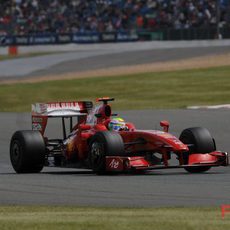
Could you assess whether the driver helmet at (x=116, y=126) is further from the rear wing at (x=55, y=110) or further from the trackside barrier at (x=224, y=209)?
the trackside barrier at (x=224, y=209)

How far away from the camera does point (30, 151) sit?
1438cm

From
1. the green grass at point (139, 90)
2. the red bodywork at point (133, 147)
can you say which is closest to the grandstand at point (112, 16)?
the green grass at point (139, 90)

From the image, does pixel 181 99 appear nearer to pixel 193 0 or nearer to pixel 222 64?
pixel 222 64

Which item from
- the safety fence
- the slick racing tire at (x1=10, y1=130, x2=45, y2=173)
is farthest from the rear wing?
the safety fence

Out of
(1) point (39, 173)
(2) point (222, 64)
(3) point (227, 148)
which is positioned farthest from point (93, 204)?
(2) point (222, 64)

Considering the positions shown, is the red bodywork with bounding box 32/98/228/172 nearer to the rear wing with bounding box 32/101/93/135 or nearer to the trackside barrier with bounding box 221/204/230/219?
the rear wing with bounding box 32/101/93/135

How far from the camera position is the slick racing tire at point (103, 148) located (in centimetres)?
1347

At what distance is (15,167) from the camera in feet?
48.4

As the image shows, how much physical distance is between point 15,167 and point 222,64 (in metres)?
23.6

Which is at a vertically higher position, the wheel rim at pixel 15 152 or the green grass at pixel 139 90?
the wheel rim at pixel 15 152

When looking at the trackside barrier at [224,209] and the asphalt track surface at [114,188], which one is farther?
the asphalt track surface at [114,188]

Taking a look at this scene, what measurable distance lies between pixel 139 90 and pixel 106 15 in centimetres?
2158

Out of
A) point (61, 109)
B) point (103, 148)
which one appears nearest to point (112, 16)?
point (61, 109)

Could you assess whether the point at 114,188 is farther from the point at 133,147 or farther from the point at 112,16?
the point at 112,16
